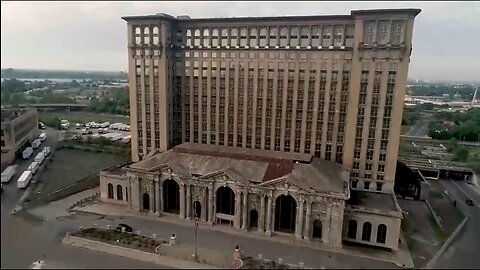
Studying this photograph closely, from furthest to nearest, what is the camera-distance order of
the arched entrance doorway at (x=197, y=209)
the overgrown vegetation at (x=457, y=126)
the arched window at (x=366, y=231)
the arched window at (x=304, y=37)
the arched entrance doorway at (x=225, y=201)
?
1. the overgrown vegetation at (x=457, y=126)
2. the arched window at (x=304, y=37)
3. the arched entrance doorway at (x=197, y=209)
4. the arched entrance doorway at (x=225, y=201)
5. the arched window at (x=366, y=231)

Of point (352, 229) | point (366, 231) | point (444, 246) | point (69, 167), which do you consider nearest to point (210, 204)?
point (352, 229)

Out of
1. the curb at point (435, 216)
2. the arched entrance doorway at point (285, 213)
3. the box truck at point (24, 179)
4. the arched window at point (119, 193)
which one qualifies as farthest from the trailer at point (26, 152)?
the curb at point (435, 216)

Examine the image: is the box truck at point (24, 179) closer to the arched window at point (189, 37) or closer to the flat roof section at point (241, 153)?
the flat roof section at point (241, 153)

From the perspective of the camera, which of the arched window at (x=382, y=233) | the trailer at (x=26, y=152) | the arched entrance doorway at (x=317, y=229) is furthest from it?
the arched entrance doorway at (x=317, y=229)

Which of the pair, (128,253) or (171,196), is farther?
(171,196)

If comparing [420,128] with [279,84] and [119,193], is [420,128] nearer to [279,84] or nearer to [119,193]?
[279,84]
